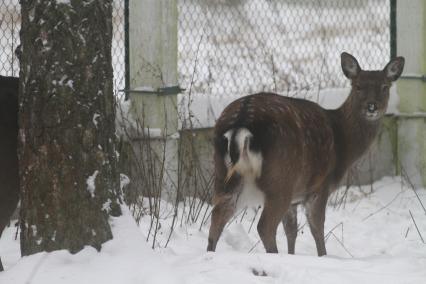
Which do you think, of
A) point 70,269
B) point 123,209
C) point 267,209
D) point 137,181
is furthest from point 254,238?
point 70,269

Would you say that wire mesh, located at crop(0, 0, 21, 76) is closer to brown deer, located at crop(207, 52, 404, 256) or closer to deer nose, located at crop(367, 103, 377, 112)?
brown deer, located at crop(207, 52, 404, 256)

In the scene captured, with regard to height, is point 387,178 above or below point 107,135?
below

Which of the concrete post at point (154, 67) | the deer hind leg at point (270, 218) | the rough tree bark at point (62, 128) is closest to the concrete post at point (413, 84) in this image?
the concrete post at point (154, 67)

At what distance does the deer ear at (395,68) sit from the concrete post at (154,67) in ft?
5.99

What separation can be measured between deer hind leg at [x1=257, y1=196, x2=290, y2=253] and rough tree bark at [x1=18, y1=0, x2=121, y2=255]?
1.44 metres

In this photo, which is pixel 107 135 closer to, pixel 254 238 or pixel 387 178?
pixel 254 238

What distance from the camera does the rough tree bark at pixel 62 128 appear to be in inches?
171

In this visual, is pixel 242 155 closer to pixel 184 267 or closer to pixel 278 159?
pixel 278 159

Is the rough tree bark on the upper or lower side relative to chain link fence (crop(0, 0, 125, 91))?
lower

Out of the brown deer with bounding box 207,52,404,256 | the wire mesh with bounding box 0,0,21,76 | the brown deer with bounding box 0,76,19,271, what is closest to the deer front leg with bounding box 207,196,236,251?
the brown deer with bounding box 207,52,404,256

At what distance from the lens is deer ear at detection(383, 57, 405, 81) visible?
23.7 ft

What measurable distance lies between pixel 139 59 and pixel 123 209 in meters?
3.23

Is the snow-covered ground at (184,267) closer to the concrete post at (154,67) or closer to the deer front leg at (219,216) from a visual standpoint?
the deer front leg at (219,216)

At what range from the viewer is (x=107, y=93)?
177 inches
